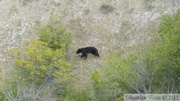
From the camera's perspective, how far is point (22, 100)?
19594mm

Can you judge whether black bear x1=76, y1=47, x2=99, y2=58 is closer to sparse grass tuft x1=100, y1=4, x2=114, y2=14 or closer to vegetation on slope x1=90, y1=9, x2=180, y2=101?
sparse grass tuft x1=100, y1=4, x2=114, y2=14

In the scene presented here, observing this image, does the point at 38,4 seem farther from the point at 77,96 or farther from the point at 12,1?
the point at 77,96

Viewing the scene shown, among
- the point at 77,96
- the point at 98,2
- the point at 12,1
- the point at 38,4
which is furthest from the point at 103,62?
the point at 12,1

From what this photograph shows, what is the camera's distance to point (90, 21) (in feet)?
94.6

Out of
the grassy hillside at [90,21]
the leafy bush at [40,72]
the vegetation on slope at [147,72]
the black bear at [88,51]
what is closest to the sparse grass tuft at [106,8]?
the grassy hillside at [90,21]

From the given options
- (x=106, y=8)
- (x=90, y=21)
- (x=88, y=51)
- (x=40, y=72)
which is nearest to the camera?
(x=40, y=72)

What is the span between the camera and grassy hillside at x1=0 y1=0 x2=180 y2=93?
2664cm

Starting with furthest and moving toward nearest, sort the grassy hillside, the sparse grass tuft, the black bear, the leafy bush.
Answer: the sparse grass tuft < the grassy hillside < the black bear < the leafy bush

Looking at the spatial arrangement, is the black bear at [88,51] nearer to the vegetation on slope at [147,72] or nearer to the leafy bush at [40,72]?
the leafy bush at [40,72]

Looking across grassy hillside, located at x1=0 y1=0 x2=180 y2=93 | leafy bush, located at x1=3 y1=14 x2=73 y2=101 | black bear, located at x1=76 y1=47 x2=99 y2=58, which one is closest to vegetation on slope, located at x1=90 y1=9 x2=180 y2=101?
leafy bush, located at x1=3 y1=14 x2=73 y2=101

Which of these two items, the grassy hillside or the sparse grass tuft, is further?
the sparse grass tuft

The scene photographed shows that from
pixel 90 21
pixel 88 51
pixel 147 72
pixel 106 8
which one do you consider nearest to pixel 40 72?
pixel 88 51

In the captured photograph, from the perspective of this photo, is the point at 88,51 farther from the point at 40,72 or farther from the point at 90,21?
the point at 40,72

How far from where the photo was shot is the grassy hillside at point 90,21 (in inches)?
1049
